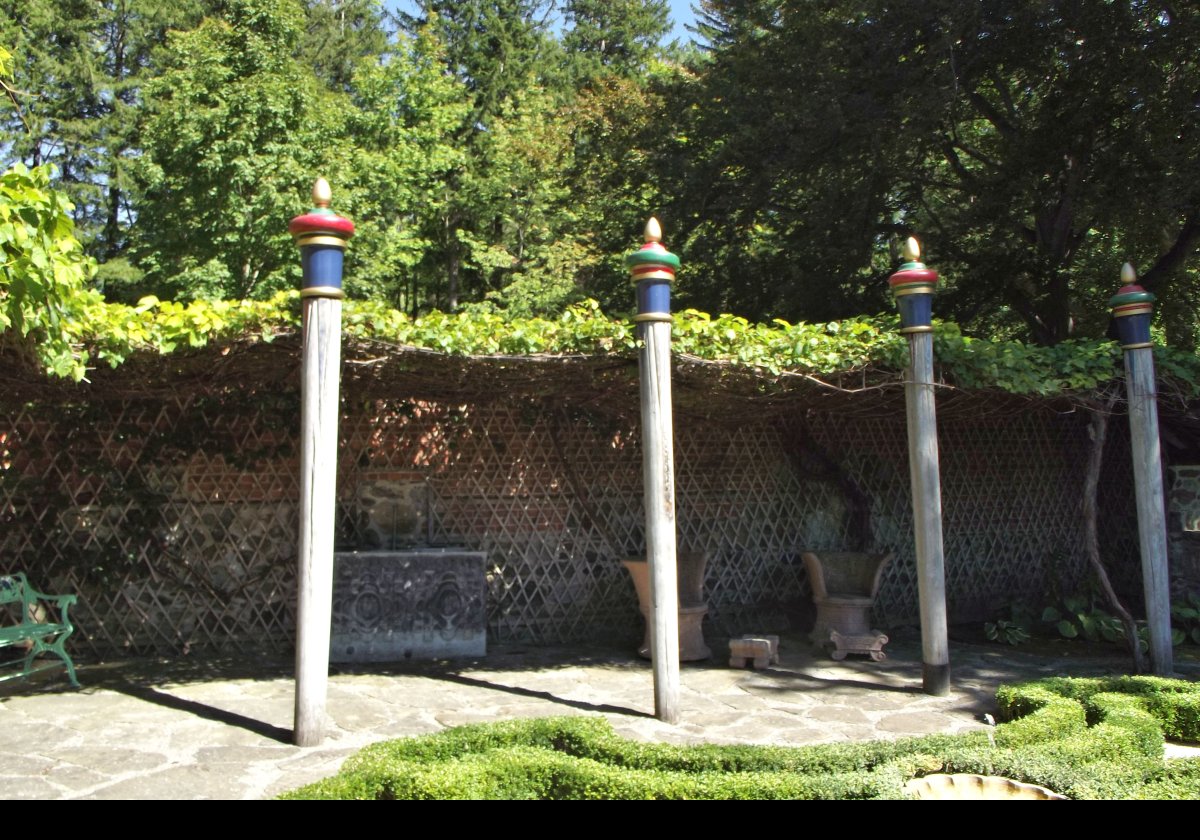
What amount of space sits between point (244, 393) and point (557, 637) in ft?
9.67

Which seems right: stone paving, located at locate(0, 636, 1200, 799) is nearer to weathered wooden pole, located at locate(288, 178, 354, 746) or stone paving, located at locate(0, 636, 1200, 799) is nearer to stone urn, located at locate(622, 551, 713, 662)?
stone urn, located at locate(622, 551, 713, 662)

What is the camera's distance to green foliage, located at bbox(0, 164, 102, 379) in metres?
3.95

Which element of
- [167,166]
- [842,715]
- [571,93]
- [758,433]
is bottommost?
[842,715]

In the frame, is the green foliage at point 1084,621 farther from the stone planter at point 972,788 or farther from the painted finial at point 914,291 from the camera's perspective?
the stone planter at point 972,788

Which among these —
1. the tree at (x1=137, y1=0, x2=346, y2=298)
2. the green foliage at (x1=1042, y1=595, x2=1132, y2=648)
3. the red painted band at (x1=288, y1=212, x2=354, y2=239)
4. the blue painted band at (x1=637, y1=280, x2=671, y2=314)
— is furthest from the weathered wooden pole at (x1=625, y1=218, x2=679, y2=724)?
the tree at (x1=137, y1=0, x2=346, y2=298)

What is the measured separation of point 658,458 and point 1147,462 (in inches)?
138

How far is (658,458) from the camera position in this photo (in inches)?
198

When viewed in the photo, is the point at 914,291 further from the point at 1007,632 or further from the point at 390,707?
the point at 390,707

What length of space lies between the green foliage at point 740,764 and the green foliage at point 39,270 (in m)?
2.38

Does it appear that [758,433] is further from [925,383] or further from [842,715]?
[842,715]

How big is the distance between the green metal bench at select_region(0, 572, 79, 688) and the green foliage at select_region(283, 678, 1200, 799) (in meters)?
2.70

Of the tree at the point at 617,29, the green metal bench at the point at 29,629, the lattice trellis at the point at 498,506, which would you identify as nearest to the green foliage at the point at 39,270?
the green metal bench at the point at 29,629

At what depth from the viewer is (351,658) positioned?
641cm

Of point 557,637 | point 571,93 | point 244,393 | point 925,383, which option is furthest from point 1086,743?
point 571,93
